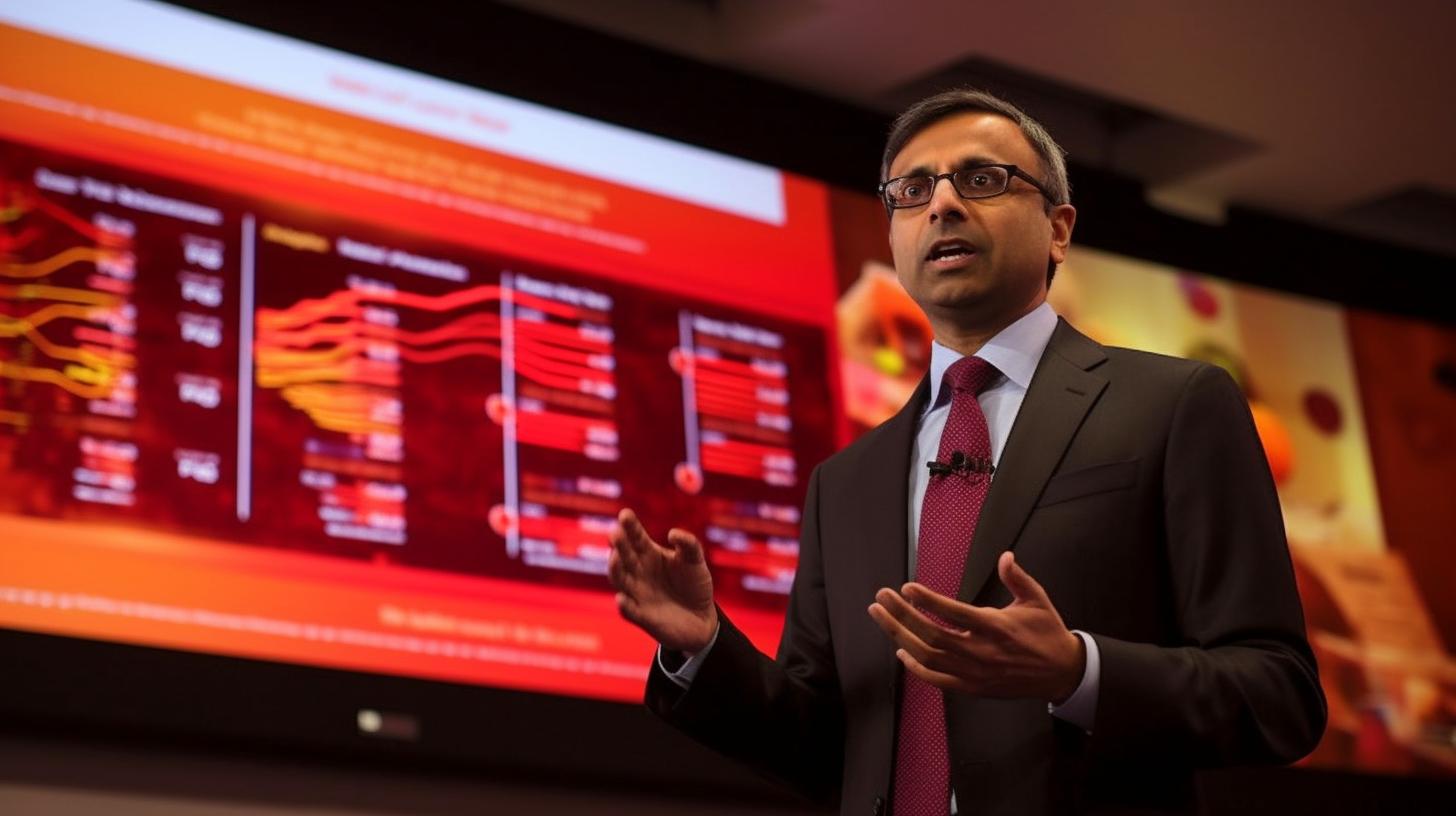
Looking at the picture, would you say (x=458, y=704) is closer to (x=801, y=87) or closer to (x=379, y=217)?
(x=379, y=217)

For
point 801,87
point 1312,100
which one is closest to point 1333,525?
point 1312,100

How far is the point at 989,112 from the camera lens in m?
1.74

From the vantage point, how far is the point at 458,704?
3139mm

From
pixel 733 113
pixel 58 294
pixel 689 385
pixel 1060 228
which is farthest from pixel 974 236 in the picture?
pixel 733 113

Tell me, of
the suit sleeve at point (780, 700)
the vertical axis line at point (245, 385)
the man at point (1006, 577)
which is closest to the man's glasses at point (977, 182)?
the man at point (1006, 577)

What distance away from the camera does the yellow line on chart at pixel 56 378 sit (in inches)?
113

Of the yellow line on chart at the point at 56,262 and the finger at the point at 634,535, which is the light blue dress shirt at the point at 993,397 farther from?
the yellow line on chart at the point at 56,262

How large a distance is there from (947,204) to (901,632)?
0.53m

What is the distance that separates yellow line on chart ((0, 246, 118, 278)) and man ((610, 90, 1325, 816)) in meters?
1.74

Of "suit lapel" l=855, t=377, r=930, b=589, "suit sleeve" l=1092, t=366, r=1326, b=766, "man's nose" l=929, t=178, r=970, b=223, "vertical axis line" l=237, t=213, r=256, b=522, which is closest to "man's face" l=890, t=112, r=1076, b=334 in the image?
"man's nose" l=929, t=178, r=970, b=223

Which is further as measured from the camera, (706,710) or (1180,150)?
(1180,150)

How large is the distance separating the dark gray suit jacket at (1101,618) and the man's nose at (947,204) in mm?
154

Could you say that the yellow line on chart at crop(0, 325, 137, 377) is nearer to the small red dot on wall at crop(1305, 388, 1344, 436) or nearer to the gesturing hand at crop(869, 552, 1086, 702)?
the gesturing hand at crop(869, 552, 1086, 702)

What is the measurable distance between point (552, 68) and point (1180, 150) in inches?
75.9
